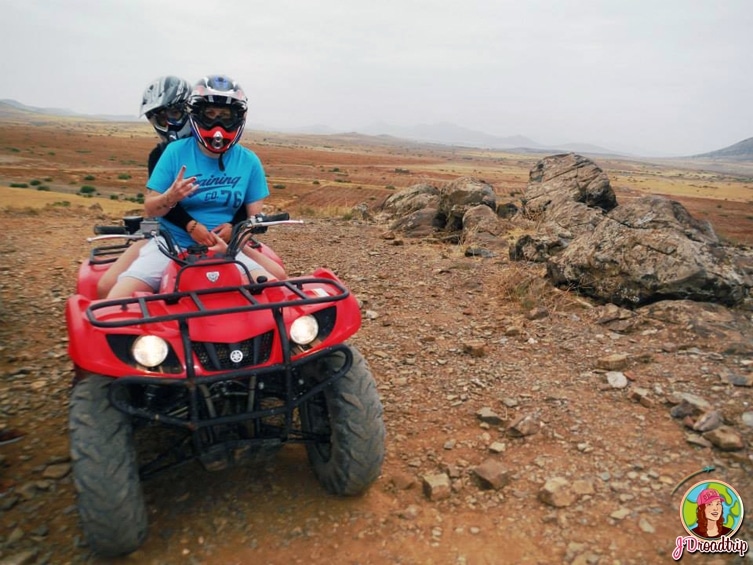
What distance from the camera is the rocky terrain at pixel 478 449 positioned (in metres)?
2.74

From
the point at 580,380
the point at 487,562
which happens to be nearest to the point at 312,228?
the point at 580,380

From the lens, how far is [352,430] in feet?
9.32

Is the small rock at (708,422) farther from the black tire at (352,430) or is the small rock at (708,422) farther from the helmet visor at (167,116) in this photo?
the helmet visor at (167,116)

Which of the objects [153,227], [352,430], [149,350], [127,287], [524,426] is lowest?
[524,426]

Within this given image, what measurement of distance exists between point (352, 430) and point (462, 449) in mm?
1122

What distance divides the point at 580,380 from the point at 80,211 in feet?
43.1

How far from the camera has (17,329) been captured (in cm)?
528

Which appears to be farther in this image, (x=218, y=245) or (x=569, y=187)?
(x=569, y=187)

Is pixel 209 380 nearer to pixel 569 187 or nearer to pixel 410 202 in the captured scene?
pixel 569 187

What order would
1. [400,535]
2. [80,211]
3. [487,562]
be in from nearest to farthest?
[487,562] → [400,535] → [80,211]

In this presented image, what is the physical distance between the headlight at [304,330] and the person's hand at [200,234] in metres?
0.97

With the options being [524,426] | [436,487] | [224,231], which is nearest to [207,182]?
[224,231]

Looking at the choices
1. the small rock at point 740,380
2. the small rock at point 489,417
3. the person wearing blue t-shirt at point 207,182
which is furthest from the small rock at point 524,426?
the person wearing blue t-shirt at point 207,182

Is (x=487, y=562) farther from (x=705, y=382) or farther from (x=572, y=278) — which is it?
(x=572, y=278)
